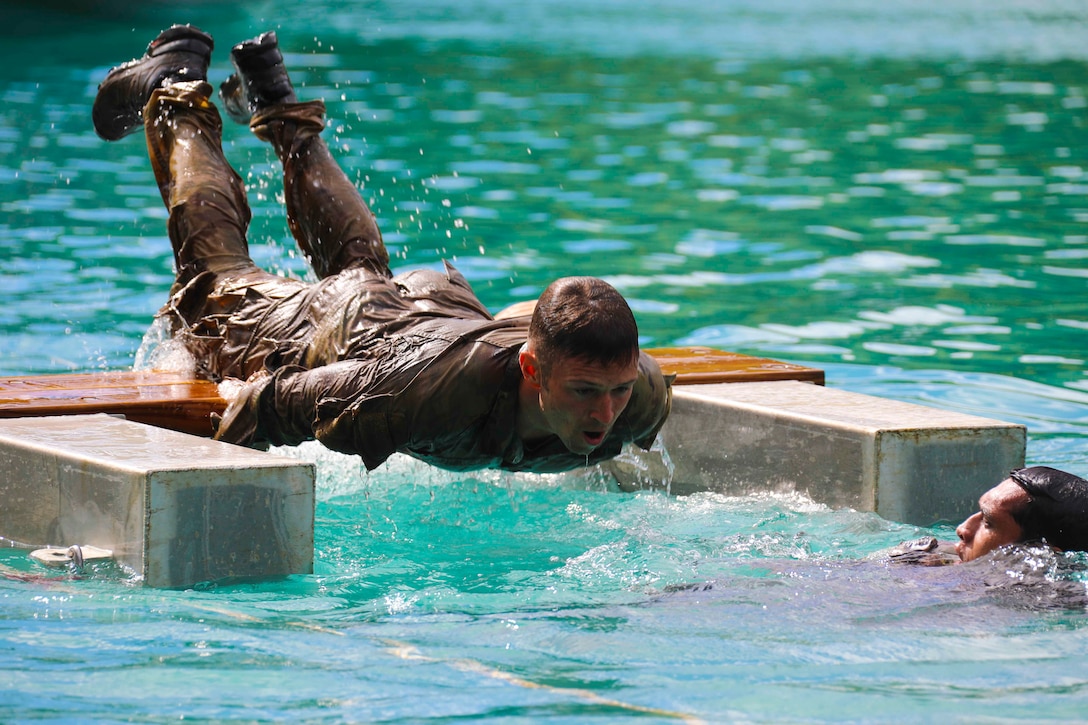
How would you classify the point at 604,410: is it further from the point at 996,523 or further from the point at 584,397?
the point at 996,523

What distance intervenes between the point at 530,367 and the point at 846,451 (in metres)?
1.87

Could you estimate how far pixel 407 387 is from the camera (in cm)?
555

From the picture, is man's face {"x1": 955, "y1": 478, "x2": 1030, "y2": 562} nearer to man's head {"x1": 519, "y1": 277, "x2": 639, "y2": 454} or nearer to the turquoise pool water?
the turquoise pool water

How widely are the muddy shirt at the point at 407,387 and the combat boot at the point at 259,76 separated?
147cm

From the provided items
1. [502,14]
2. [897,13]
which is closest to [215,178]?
[502,14]

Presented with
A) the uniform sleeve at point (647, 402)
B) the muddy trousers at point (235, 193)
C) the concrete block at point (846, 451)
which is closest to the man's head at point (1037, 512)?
the concrete block at point (846, 451)

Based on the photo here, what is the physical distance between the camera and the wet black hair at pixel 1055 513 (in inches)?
212

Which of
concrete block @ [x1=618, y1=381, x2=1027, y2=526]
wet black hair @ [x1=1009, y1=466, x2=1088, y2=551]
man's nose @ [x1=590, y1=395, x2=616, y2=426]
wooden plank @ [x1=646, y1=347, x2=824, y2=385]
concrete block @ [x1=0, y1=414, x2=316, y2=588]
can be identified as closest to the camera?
man's nose @ [x1=590, y1=395, x2=616, y2=426]

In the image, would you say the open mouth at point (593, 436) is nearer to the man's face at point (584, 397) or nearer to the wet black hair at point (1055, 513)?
the man's face at point (584, 397)

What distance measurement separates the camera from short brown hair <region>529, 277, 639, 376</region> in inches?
198

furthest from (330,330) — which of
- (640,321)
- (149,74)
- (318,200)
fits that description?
(640,321)

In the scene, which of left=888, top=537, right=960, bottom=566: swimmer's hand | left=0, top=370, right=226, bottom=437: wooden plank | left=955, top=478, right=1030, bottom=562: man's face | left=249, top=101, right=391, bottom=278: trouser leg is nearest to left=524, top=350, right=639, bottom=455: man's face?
left=888, top=537, right=960, bottom=566: swimmer's hand

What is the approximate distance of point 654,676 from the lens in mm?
4406

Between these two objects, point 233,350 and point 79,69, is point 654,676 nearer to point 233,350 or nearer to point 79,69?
point 233,350
